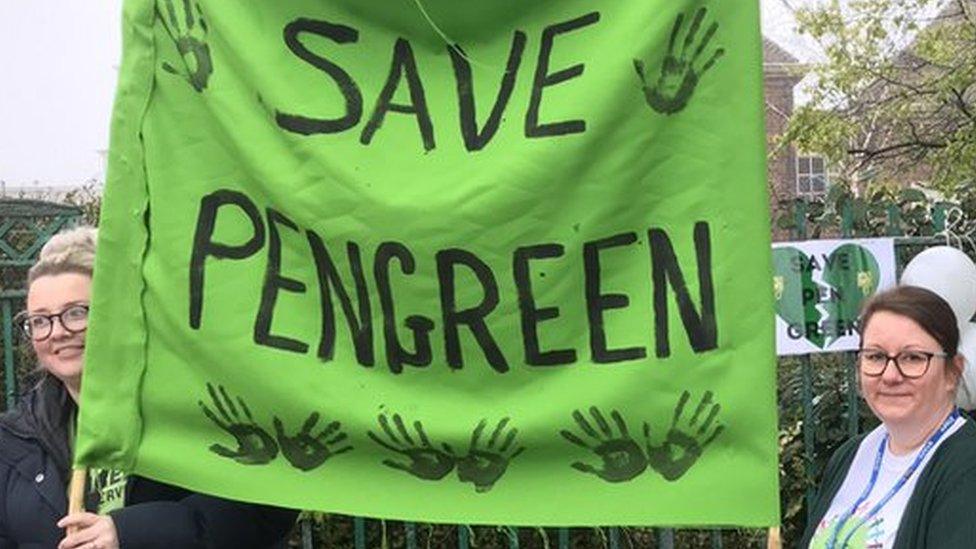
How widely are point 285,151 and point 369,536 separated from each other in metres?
2.66

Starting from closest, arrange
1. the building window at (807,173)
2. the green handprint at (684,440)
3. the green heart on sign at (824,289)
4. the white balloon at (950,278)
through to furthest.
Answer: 1. the green handprint at (684,440)
2. the white balloon at (950,278)
3. the green heart on sign at (824,289)
4. the building window at (807,173)

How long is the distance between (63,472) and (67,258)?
0.47 metres

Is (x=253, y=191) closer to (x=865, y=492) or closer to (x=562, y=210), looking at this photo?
(x=562, y=210)

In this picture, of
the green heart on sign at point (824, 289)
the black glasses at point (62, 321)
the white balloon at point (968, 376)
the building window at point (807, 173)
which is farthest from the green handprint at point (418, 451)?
the building window at point (807, 173)

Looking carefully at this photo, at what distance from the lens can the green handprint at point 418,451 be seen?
2395 millimetres

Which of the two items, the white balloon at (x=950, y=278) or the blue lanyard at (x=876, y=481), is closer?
the blue lanyard at (x=876, y=481)

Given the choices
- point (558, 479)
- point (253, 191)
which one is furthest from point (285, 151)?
point (558, 479)

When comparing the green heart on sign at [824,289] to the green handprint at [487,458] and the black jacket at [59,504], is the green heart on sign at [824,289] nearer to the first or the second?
the green handprint at [487,458]

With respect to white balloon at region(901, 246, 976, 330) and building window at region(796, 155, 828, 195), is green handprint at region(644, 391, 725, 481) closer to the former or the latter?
white balloon at region(901, 246, 976, 330)

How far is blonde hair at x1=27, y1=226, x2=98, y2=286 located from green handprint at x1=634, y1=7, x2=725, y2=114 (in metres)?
1.27

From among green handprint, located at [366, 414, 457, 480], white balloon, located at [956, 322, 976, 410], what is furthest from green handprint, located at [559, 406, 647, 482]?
white balloon, located at [956, 322, 976, 410]

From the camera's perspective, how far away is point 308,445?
243 cm

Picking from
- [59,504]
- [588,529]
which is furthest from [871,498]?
[588,529]

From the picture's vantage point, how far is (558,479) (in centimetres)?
237
